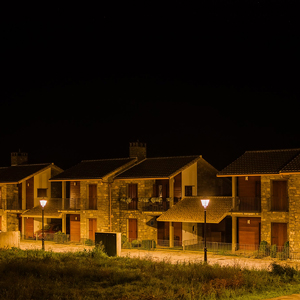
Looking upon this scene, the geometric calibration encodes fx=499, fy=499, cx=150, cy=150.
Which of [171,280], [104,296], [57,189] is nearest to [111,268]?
[171,280]

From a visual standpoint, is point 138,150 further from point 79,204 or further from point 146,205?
point 79,204

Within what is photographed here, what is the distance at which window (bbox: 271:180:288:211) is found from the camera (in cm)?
2938

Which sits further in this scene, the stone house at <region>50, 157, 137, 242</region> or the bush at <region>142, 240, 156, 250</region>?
the stone house at <region>50, 157, 137, 242</region>

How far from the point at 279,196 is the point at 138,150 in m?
13.4

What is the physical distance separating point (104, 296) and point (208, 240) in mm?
19705

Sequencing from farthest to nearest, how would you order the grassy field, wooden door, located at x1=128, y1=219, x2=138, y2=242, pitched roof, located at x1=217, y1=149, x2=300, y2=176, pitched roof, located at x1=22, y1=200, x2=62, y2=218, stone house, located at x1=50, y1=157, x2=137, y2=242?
1. pitched roof, located at x1=22, y1=200, x2=62, y2=218
2. stone house, located at x1=50, y1=157, x2=137, y2=242
3. wooden door, located at x1=128, y1=219, x2=138, y2=242
4. pitched roof, located at x1=217, y1=149, x2=300, y2=176
5. the grassy field

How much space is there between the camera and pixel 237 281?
17047 mm

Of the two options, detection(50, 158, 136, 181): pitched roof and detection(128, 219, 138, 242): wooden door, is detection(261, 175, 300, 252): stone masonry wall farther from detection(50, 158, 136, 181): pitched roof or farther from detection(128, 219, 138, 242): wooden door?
detection(50, 158, 136, 181): pitched roof

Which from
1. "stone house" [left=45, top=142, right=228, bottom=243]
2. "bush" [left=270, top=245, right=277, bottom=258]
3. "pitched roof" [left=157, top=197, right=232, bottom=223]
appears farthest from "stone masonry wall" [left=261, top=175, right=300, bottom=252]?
"stone house" [left=45, top=142, right=228, bottom=243]

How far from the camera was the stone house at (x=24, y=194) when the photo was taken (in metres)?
42.4

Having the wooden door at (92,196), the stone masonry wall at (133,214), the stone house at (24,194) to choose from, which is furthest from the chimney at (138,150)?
the stone house at (24,194)

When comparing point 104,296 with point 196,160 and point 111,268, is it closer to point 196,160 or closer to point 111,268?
point 111,268

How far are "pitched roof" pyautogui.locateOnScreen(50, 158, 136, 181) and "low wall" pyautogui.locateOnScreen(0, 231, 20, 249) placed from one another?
7.98 meters

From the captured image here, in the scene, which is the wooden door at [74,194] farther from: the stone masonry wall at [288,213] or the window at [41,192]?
the stone masonry wall at [288,213]
